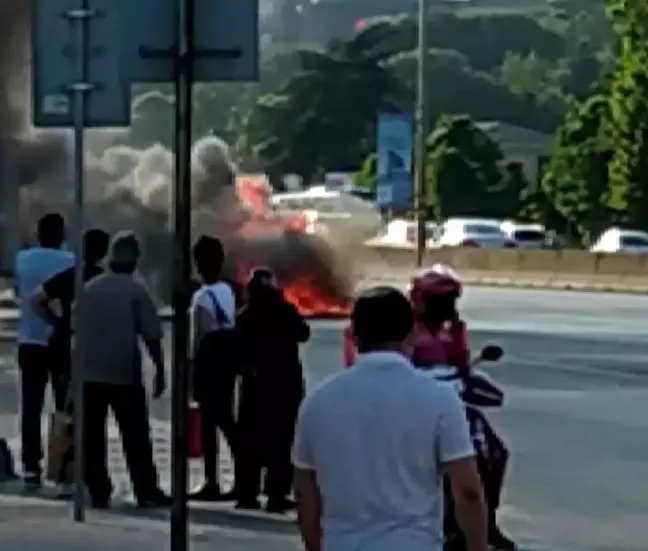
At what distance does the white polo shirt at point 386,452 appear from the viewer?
626cm

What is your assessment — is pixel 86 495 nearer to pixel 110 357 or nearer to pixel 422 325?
pixel 110 357

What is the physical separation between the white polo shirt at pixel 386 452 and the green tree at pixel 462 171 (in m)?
82.4

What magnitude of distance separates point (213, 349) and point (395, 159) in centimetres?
4603

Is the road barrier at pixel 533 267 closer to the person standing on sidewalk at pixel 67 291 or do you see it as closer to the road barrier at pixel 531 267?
the road barrier at pixel 531 267

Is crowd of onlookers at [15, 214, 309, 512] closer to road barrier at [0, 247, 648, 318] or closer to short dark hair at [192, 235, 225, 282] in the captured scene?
short dark hair at [192, 235, 225, 282]

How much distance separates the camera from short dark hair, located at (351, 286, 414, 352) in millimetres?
6352

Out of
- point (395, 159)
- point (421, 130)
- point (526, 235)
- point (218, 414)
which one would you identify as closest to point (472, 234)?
point (526, 235)

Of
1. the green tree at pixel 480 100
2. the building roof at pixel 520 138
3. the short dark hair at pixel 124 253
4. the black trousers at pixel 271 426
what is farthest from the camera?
the green tree at pixel 480 100

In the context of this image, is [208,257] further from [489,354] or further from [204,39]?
[204,39]

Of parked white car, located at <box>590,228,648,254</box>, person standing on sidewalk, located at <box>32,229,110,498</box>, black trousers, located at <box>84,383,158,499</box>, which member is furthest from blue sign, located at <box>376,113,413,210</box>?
black trousers, located at <box>84,383,158,499</box>

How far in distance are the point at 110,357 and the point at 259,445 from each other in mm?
978

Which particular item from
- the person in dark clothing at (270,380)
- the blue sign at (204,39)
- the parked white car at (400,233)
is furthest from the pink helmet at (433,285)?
the parked white car at (400,233)

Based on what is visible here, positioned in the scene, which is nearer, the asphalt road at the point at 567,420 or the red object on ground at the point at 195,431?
the asphalt road at the point at 567,420

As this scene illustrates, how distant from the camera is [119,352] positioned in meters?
13.8
